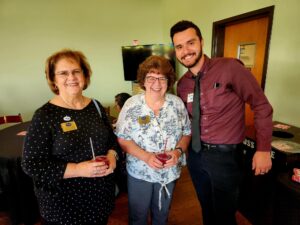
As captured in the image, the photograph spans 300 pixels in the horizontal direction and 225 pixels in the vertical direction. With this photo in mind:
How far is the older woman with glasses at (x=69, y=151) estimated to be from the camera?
990 millimetres

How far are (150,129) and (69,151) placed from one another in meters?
0.48

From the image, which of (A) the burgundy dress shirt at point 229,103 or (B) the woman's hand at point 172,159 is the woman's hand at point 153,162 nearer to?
(B) the woman's hand at point 172,159

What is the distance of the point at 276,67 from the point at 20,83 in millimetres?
3906

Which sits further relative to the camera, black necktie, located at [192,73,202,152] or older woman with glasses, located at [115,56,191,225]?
black necktie, located at [192,73,202,152]

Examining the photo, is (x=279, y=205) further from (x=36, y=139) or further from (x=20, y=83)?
(x=20, y=83)

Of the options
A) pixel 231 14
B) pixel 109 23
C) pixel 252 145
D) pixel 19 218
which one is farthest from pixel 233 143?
pixel 109 23

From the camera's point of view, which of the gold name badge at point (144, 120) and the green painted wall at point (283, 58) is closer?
the gold name badge at point (144, 120)

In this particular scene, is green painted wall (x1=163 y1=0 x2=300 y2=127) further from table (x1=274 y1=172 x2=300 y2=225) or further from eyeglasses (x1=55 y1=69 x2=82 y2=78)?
eyeglasses (x1=55 y1=69 x2=82 y2=78)

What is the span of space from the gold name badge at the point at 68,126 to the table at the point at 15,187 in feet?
3.59

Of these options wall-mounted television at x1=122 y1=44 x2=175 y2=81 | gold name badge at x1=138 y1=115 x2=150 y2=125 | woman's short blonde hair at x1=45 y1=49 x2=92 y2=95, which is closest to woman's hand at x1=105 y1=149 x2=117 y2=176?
gold name badge at x1=138 y1=115 x2=150 y2=125

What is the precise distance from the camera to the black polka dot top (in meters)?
0.98

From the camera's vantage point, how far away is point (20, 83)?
3709 millimetres

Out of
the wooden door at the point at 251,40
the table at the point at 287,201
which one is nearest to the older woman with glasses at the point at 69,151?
the table at the point at 287,201

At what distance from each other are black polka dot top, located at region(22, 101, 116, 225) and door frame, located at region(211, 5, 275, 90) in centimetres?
184
